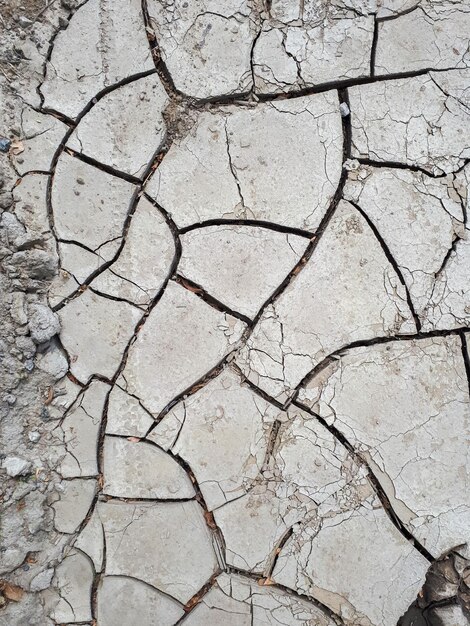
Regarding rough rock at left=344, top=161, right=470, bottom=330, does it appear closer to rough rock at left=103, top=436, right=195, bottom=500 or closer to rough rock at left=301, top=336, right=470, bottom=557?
rough rock at left=301, top=336, right=470, bottom=557

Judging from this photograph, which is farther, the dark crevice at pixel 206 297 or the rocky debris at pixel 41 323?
the dark crevice at pixel 206 297

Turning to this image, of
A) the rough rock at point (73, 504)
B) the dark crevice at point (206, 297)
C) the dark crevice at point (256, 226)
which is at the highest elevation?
the dark crevice at point (256, 226)

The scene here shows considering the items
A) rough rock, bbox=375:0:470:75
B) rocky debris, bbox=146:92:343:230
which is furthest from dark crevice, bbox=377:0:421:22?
rocky debris, bbox=146:92:343:230

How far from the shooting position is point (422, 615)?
6.25ft

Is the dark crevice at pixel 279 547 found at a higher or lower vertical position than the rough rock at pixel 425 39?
lower

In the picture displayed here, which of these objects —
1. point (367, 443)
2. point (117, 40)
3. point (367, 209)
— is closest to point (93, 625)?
point (367, 443)

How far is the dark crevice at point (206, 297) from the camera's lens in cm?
195

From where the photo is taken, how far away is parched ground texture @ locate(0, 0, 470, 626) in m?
1.89

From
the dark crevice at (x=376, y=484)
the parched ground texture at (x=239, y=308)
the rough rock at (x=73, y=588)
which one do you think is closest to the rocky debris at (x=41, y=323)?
the parched ground texture at (x=239, y=308)

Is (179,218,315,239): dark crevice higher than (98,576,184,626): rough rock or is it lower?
higher

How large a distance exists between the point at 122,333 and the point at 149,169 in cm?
67

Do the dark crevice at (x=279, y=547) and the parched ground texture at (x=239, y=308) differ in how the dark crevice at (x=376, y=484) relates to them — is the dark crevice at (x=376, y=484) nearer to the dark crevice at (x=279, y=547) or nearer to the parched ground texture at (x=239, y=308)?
the parched ground texture at (x=239, y=308)

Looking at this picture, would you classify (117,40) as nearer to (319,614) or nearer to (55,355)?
(55,355)

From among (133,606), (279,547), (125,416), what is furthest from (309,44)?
(133,606)
